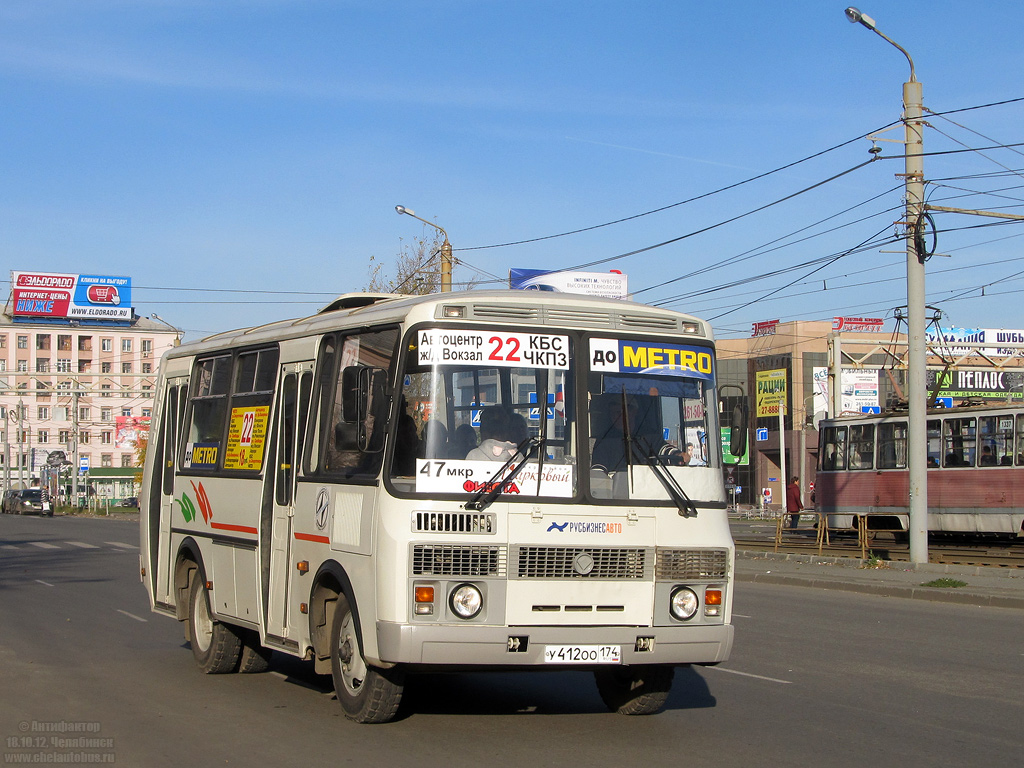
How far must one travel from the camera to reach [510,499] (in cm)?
716

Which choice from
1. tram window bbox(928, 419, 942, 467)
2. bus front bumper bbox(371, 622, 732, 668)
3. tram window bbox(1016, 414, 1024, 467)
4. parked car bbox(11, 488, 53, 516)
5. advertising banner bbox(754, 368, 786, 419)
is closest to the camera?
bus front bumper bbox(371, 622, 732, 668)

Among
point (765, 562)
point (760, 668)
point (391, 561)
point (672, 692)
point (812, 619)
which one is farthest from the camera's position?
point (765, 562)

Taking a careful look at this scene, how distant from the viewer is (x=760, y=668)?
1073 centimetres

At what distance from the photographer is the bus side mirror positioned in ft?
27.0

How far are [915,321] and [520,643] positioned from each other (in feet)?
56.5

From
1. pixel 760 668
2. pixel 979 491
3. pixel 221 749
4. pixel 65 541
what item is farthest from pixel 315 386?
pixel 65 541

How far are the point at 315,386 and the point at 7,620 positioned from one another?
7.90 meters

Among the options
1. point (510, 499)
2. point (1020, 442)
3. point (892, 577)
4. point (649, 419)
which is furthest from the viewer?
point (1020, 442)

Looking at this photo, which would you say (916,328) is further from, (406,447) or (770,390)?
(770,390)

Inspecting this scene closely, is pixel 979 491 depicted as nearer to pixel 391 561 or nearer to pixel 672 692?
pixel 672 692

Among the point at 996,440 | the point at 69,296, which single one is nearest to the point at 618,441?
the point at 996,440

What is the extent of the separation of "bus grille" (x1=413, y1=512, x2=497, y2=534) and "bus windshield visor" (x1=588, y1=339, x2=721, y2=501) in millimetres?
738

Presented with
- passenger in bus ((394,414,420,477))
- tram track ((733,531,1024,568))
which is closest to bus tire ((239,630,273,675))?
passenger in bus ((394,414,420,477))

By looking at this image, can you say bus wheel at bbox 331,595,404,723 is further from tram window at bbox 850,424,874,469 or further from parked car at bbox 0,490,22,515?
parked car at bbox 0,490,22,515
